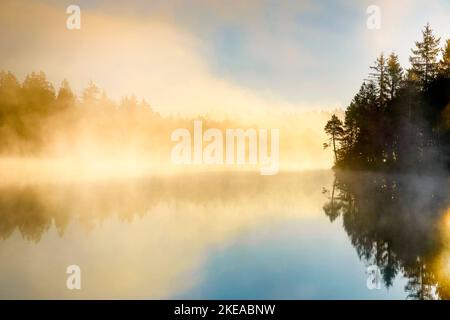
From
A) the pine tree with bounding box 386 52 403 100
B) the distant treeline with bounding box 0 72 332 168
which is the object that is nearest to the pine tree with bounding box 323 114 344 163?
the pine tree with bounding box 386 52 403 100

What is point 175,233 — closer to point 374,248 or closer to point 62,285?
point 62,285

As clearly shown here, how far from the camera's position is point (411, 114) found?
91.8 ft

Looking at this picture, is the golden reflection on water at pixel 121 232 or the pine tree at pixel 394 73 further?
the pine tree at pixel 394 73

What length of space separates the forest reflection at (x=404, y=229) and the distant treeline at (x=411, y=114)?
122 inches

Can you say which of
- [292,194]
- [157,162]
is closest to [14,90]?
[157,162]

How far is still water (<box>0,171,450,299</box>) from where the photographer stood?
10156mm

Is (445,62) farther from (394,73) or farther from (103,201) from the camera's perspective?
(103,201)

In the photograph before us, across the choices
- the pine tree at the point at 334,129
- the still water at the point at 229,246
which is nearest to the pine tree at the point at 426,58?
the still water at the point at 229,246

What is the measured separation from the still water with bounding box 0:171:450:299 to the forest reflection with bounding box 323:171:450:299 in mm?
43

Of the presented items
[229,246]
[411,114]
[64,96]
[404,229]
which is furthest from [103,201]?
[64,96]

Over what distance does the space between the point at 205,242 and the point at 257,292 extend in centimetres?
416

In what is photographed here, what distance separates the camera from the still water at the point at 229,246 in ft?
33.3

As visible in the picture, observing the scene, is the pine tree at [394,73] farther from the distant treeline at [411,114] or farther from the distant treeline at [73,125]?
A: the distant treeline at [73,125]

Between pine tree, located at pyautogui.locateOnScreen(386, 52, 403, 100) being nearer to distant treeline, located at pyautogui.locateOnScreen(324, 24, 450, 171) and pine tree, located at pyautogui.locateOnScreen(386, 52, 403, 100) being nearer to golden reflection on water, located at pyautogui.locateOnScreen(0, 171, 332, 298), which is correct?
distant treeline, located at pyautogui.locateOnScreen(324, 24, 450, 171)
